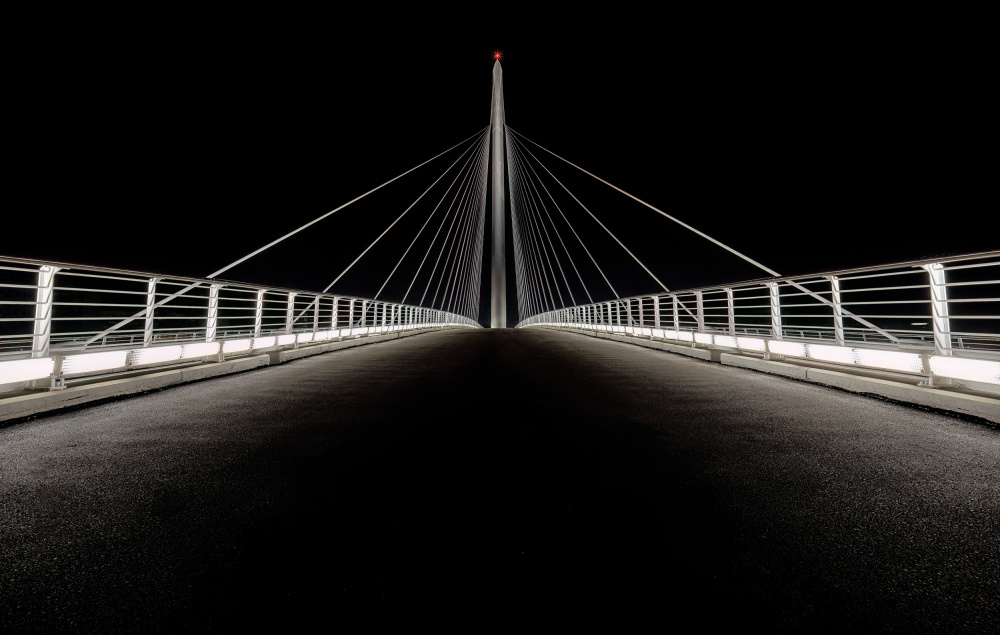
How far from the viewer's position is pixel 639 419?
10.9 ft

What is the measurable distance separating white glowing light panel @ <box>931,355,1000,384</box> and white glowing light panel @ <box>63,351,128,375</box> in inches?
325

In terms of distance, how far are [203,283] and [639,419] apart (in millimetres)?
6207

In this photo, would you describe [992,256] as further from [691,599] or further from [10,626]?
[10,626]

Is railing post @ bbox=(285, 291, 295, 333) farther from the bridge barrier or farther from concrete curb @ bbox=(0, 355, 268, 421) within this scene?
the bridge barrier

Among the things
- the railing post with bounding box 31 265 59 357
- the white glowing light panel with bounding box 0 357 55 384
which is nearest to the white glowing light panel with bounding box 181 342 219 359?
the railing post with bounding box 31 265 59 357

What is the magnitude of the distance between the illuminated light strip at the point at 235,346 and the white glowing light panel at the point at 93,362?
1.58 m

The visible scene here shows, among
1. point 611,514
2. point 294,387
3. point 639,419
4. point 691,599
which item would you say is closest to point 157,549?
point 611,514

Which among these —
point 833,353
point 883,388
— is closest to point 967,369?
point 883,388

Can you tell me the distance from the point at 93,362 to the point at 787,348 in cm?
848

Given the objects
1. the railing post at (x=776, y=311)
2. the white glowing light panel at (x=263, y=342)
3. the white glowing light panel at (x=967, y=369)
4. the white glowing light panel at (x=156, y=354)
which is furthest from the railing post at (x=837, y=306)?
the white glowing light panel at (x=263, y=342)

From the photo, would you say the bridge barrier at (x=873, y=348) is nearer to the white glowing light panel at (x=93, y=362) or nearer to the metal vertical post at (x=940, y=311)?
the metal vertical post at (x=940, y=311)

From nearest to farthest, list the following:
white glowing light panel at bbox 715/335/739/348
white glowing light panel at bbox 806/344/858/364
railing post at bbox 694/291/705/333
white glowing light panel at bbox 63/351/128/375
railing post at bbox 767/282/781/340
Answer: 1. white glowing light panel at bbox 63/351/128/375
2. white glowing light panel at bbox 806/344/858/364
3. railing post at bbox 767/282/781/340
4. white glowing light panel at bbox 715/335/739/348
5. railing post at bbox 694/291/705/333

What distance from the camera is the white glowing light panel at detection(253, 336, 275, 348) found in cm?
735

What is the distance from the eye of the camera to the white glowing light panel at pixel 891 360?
404cm
